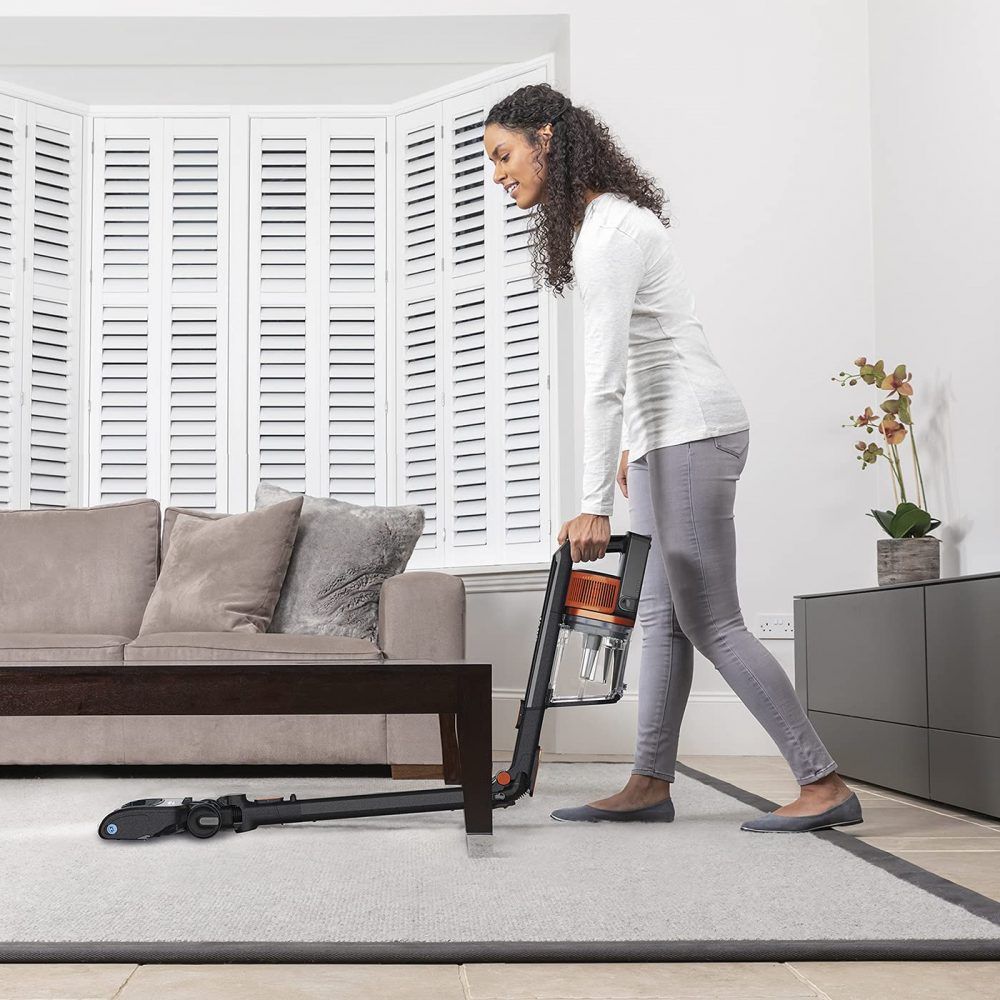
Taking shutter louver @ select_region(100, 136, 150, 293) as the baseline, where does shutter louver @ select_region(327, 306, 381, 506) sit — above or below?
below

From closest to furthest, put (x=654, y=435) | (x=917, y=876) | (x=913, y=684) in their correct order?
(x=917, y=876)
(x=654, y=435)
(x=913, y=684)

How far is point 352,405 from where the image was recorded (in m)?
4.57

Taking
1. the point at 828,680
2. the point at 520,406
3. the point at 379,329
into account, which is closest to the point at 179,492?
the point at 379,329

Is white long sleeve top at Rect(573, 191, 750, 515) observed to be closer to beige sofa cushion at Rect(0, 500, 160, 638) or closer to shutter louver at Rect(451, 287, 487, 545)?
beige sofa cushion at Rect(0, 500, 160, 638)

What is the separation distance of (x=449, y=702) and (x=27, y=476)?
309 centimetres

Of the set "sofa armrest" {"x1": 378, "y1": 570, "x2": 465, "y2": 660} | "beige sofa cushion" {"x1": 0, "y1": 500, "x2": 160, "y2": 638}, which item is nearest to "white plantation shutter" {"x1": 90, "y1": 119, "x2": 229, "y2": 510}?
"beige sofa cushion" {"x1": 0, "y1": 500, "x2": 160, "y2": 638}

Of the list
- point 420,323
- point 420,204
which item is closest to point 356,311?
point 420,323

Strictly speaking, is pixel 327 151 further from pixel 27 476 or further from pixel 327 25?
pixel 27 476

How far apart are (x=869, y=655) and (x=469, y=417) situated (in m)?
2.00

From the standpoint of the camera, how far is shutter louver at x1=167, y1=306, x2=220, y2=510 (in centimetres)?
450

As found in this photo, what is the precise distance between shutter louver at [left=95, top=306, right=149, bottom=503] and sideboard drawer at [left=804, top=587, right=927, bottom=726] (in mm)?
2719

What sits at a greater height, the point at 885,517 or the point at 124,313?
the point at 124,313

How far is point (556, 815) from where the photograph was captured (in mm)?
2236

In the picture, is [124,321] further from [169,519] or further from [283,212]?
[169,519]
